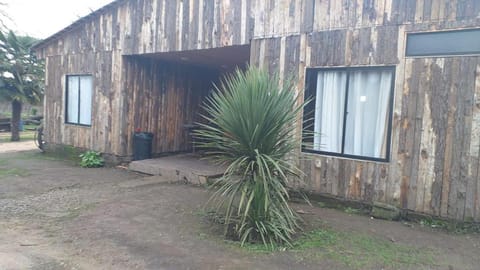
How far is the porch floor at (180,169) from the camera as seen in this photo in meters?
7.49

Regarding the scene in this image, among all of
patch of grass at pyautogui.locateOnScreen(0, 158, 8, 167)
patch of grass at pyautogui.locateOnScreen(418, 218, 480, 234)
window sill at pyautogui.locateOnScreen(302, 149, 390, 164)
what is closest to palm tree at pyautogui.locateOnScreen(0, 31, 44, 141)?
patch of grass at pyautogui.locateOnScreen(0, 158, 8, 167)

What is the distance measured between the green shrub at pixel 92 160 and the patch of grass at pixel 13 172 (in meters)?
1.31

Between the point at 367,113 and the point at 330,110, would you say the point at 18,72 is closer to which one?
the point at 330,110

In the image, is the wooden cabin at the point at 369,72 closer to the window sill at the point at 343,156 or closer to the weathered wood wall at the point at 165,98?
the window sill at the point at 343,156

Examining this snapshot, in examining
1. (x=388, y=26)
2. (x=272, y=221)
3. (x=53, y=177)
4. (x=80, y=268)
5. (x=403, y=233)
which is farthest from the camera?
(x=53, y=177)

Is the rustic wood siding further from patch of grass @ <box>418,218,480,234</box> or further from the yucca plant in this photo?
patch of grass @ <box>418,218,480,234</box>

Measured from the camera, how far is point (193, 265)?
11.6 ft

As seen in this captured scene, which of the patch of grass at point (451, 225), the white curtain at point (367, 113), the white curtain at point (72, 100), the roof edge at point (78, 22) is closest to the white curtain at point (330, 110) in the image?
the white curtain at point (367, 113)

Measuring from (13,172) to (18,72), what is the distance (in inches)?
315

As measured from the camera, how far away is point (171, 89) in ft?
33.7

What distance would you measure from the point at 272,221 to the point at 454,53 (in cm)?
329

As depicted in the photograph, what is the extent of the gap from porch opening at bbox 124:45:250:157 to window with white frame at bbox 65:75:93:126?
1.51 m

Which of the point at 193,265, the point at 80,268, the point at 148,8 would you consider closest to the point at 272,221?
the point at 193,265

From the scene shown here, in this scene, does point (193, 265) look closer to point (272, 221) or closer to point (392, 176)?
point (272, 221)
